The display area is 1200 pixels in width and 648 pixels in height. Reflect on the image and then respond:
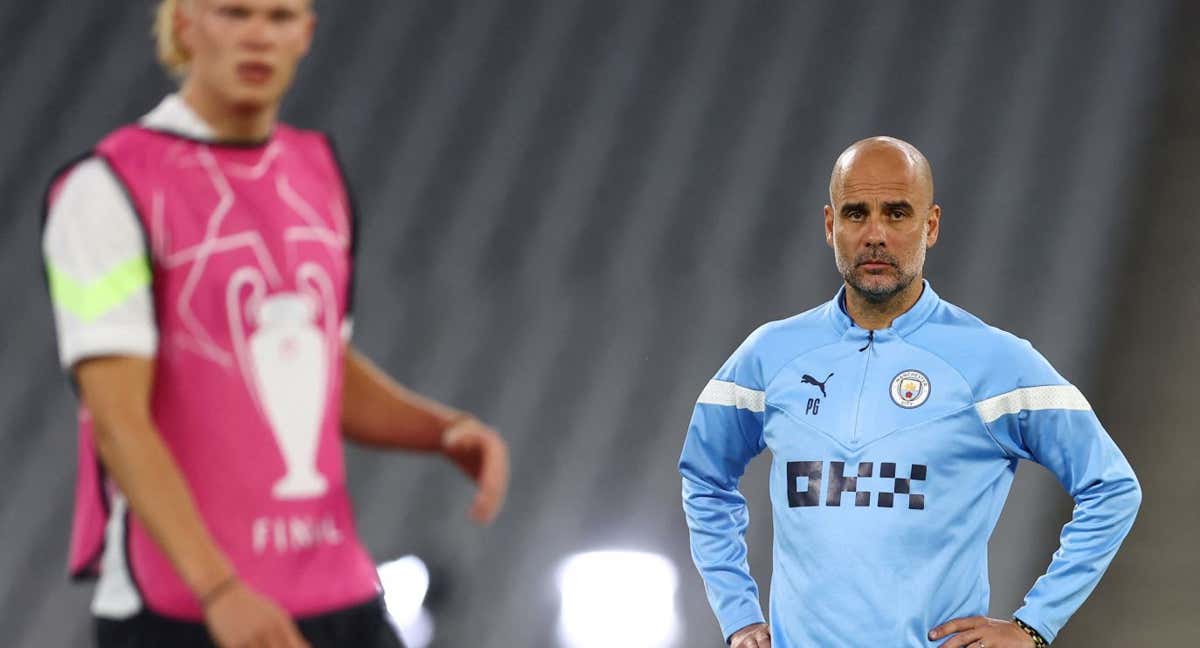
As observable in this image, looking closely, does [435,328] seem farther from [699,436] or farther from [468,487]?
[699,436]

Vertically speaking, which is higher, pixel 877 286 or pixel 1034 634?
pixel 877 286

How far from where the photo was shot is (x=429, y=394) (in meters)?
4.49

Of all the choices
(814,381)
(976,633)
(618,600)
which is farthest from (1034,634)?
(618,600)

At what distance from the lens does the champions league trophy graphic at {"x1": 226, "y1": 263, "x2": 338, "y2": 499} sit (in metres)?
1.15

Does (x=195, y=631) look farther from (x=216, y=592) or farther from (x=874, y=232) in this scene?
(x=874, y=232)

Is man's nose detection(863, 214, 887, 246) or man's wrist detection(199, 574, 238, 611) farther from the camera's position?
man's nose detection(863, 214, 887, 246)

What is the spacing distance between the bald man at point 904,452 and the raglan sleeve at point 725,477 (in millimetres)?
61

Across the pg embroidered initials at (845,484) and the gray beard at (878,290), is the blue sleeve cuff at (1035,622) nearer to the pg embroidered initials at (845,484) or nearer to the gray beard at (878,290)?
the pg embroidered initials at (845,484)

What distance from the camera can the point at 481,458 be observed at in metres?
1.26

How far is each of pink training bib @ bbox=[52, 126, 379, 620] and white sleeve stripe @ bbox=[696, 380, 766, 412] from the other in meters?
1.36

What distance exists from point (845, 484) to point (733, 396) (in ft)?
0.89

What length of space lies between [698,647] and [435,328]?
3.81ft

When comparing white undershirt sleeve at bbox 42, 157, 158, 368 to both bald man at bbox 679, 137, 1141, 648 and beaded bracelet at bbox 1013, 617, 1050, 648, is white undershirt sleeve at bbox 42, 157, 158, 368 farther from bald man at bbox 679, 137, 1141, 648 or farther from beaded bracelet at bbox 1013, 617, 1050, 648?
beaded bracelet at bbox 1013, 617, 1050, 648

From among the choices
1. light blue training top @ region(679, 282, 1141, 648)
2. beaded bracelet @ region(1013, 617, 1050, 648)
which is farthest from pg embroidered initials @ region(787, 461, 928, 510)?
beaded bracelet @ region(1013, 617, 1050, 648)
